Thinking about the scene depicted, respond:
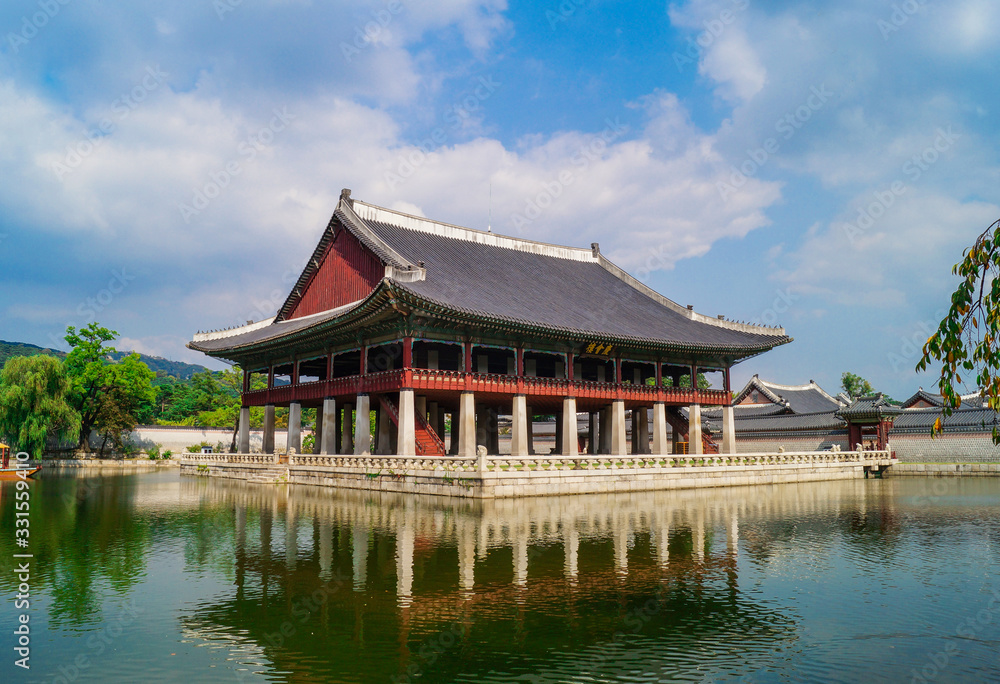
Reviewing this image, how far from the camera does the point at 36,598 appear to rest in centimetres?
1121

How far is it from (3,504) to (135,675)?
22.9m

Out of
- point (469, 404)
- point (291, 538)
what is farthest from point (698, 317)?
point (291, 538)

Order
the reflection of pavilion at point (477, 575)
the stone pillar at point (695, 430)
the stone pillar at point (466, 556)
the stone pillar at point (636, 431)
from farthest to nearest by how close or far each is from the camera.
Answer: the stone pillar at point (636, 431), the stone pillar at point (695, 430), the stone pillar at point (466, 556), the reflection of pavilion at point (477, 575)

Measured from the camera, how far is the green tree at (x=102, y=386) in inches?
2327

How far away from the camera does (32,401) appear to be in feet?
170

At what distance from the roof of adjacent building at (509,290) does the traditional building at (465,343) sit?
124 millimetres


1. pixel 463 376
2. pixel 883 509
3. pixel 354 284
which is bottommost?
pixel 883 509

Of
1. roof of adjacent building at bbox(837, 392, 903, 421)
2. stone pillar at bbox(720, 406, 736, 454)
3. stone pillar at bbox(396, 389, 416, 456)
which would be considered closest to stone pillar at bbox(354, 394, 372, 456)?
stone pillar at bbox(396, 389, 416, 456)

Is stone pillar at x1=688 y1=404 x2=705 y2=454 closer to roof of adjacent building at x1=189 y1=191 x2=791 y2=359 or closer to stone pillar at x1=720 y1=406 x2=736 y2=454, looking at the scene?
stone pillar at x1=720 y1=406 x2=736 y2=454

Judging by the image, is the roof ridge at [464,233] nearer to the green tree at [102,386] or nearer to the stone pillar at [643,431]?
the stone pillar at [643,431]

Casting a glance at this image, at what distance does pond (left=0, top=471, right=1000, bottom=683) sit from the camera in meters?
8.15

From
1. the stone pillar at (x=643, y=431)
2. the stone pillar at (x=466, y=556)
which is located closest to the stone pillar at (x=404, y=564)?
the stone pillar at (x=466, y=556)

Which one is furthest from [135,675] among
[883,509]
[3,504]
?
[883,509]

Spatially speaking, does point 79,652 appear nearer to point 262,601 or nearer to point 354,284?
point 262,601
